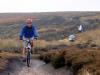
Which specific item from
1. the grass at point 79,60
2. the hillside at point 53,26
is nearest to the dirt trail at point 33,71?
the grass at point 79,60

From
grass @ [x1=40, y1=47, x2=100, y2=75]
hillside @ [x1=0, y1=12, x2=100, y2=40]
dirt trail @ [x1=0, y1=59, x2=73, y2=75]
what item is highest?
grass @ [x1=40, y1=47, x2=100, y2=75]

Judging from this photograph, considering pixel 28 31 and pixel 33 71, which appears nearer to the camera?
pixel 33 71

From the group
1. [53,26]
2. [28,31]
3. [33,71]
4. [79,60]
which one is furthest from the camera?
[53,26]

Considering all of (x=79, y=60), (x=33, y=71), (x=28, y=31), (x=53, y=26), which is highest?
(x=28, y=31)

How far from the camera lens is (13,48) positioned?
22.6 meters

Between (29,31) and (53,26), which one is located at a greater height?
(29,31)

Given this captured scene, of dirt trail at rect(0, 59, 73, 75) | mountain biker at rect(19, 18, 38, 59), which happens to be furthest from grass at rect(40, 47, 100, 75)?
mountain biker at rect(19, 18, 38, 59)

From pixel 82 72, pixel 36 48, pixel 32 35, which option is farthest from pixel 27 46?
pixel 36 48

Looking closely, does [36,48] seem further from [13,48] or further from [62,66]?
[62,66]

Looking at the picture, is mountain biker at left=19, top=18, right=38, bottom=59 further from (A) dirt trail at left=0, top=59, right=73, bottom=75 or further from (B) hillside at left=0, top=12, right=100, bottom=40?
(B) hillside at left=0, top=12, right=100, bottom=40

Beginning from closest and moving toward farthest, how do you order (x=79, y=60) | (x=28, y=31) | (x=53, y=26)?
(x=79, y=60) → (x=28, y=31) → (x=53, y=26)

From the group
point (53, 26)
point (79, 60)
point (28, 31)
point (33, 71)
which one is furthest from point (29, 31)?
point (53, 26)

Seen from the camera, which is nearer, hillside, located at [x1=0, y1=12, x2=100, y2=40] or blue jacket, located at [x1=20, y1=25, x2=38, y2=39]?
blue jacket, located at [x1=20, y1=25, x2=38, y2=39]

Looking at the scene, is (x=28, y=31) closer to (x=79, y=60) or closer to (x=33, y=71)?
(x=33, y=71)
